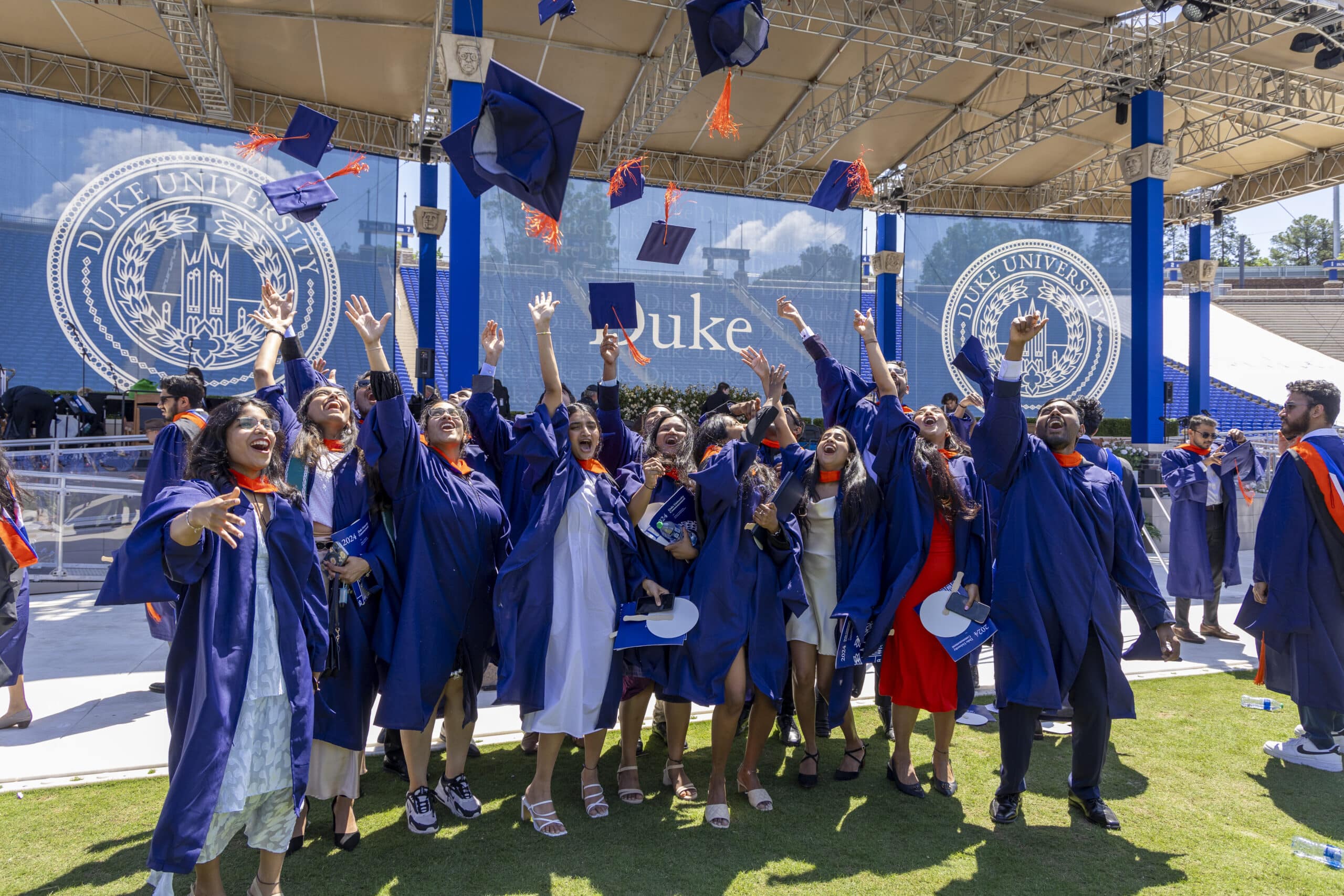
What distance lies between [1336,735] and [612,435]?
3751 mm

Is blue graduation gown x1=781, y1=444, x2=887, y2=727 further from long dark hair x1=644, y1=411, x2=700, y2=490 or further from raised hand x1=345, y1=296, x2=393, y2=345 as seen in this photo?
raised hand x1=345, y1=296, x2=393, y2=345

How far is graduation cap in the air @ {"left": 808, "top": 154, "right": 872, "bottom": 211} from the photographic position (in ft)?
23.7

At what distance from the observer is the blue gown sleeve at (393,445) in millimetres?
3176

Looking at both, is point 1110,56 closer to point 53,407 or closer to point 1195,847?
point 1195,847

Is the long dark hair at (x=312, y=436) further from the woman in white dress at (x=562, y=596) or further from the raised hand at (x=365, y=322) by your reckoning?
the woman in white dress at (x=562, y=596)

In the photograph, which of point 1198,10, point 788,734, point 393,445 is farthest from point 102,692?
point 1198,10

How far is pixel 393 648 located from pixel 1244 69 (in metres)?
14.8

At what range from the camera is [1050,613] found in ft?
11.2

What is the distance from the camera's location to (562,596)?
11.1 feet

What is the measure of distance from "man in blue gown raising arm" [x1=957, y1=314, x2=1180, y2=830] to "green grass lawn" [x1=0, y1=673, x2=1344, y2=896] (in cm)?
27

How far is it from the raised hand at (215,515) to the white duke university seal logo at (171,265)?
9.73 m

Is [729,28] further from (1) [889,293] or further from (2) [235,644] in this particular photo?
(1) [889,293]

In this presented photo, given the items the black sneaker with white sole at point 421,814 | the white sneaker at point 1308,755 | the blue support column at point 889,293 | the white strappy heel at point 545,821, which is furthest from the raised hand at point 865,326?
the blue support column at point 889,293

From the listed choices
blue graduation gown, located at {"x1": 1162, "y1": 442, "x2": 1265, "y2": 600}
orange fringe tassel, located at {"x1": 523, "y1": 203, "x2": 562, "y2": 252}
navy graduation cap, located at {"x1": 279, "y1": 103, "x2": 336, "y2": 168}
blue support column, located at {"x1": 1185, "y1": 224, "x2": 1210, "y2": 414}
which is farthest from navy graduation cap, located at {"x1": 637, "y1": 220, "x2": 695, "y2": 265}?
blue support column, located at {"x1": 1185, "y1": 224, "x2": 1210, "y2": 414}
